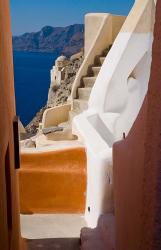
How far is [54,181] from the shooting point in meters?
5.93

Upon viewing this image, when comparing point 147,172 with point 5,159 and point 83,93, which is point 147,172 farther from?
point 83,93

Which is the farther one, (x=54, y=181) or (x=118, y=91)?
(x=118, y=91)

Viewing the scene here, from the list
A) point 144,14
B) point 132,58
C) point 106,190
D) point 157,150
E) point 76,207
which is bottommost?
point 76,207

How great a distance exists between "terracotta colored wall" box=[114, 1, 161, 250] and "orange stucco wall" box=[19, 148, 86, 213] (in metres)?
3.52

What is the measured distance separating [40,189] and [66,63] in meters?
16.6

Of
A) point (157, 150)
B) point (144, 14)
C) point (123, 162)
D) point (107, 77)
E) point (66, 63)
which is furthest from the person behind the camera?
point (66, 63)

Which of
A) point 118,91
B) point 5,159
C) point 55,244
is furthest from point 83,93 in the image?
point 5,159

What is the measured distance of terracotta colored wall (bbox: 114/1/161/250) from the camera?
1.63 metres

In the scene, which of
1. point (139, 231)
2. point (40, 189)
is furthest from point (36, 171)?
point (139, 231)

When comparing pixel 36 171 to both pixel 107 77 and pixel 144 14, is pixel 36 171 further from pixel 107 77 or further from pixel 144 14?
pixel 144 14

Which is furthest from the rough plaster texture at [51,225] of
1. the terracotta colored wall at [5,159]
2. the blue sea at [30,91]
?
the blue sea at [30,91]

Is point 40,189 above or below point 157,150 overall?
below

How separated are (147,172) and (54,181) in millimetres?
4271

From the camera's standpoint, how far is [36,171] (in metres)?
5.86
